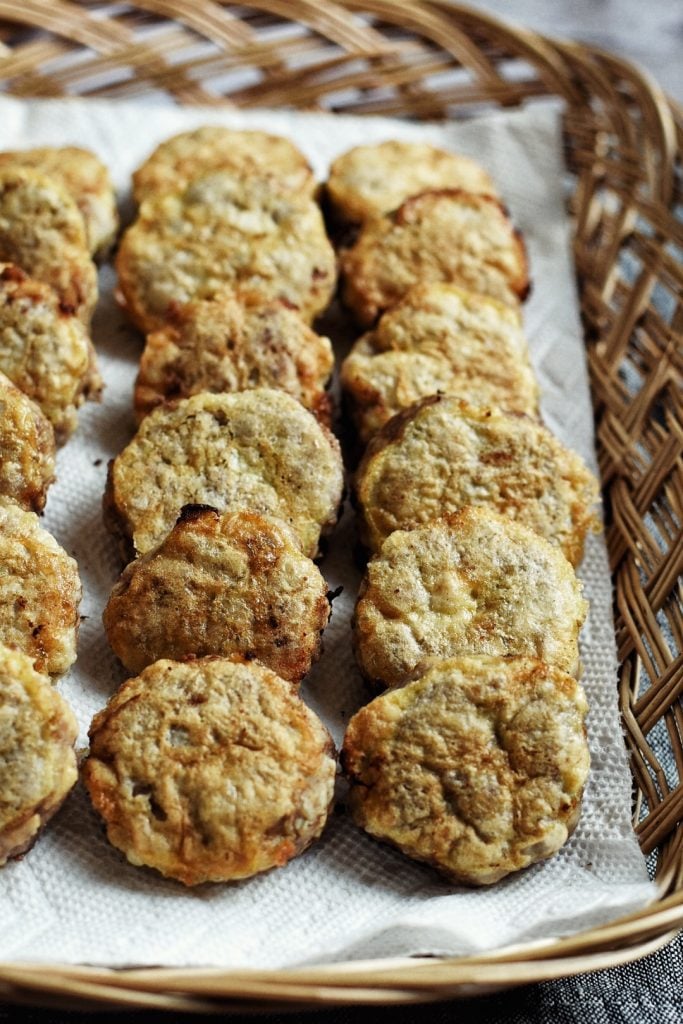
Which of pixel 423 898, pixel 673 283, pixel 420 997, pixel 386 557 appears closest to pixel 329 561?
pixel 386 557

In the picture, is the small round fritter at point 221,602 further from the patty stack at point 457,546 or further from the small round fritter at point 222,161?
the small round fritter at point 222,161

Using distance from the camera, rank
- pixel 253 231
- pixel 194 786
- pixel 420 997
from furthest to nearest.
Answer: pixel 253 231 < pixel 194 786 < pixel 420 997

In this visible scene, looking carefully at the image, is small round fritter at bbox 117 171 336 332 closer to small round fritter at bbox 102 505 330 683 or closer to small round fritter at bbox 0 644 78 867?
small round fritter at bbox 102 505 330 683

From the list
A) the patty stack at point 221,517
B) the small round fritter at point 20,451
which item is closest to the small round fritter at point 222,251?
the patty stack at point 221,517

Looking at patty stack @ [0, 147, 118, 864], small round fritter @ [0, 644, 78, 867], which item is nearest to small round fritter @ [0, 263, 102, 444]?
patty stack @ [0, 147, 118, 864]

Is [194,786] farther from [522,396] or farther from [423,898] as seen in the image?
[522,396]

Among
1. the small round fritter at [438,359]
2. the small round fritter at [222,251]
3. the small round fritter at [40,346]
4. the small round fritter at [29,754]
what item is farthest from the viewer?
the small round fritter at [222,251]

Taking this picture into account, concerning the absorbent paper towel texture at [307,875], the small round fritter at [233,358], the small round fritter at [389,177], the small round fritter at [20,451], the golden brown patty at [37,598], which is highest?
the small round fritter at [389,177]
